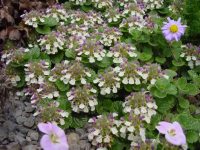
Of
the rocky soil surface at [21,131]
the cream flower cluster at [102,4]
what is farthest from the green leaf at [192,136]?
the cream flower cluster at [102,4]

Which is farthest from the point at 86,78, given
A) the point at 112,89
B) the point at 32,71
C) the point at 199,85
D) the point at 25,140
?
the point at 199,85

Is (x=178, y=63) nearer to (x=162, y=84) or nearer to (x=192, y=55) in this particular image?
(x=192, y=55)

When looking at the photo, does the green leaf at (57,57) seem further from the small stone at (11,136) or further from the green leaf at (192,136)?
the green leaf at (192,136)

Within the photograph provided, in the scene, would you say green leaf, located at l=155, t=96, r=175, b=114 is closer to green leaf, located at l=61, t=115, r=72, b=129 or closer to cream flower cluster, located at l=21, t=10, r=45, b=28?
green leaf, located at l=61, t=115, r=72, b=129

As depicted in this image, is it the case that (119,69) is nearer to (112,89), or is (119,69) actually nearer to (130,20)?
(112,89)

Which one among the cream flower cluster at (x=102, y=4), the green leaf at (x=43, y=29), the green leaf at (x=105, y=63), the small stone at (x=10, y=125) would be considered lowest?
the small stone at (x=10, y=125)

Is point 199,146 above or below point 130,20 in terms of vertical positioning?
below
